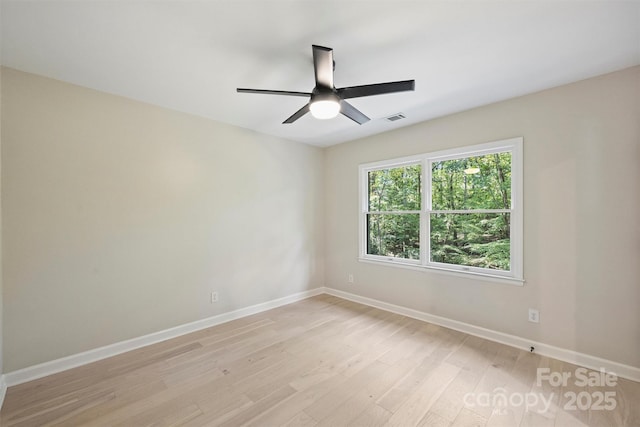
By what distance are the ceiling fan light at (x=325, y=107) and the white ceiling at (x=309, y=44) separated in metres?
0.41

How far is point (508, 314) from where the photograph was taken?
112 inches

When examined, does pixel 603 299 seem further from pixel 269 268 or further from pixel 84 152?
pixel 84 152

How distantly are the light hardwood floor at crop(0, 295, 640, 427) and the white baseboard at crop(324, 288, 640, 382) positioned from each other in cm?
10

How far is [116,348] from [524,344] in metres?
4.15

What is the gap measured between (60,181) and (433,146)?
4.02 m

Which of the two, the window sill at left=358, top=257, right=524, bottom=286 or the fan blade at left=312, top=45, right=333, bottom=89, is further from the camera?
the window sill at left=358, top=257, right=524, bottom=286

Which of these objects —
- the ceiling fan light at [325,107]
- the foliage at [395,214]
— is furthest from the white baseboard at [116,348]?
the ceiling fan light at [325,107]

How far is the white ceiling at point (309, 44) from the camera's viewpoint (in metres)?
1.63

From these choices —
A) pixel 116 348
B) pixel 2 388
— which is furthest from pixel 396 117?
pixel 2 388

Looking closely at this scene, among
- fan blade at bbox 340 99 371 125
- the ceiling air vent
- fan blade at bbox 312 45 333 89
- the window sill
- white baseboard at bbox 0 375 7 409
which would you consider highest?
the ceiling air vent

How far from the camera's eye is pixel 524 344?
273 centimetres

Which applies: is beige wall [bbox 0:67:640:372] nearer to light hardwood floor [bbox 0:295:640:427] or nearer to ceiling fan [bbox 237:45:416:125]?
light hardwood floor [bbox 0:295:640:427]

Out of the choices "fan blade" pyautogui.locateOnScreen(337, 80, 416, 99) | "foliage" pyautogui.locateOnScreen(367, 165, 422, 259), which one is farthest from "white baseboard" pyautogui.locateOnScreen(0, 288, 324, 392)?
"fan blade" pyautogui.locateOnScreen(337, 80, 416, 99)

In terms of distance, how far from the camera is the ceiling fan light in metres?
1.99
